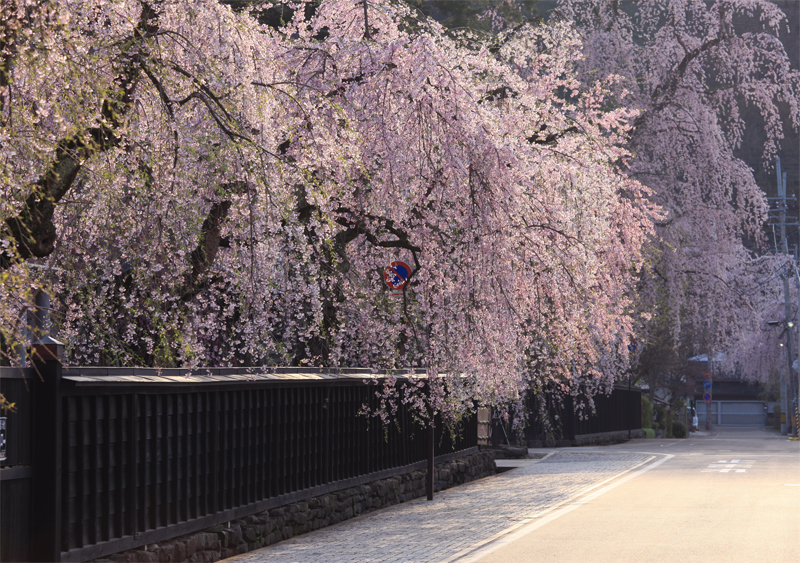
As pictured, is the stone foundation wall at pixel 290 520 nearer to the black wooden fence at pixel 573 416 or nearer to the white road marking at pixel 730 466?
the white road marking at pixel 730 466

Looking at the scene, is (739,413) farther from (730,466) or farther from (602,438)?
(730,466)

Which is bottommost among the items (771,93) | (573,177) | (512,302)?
(512,302)

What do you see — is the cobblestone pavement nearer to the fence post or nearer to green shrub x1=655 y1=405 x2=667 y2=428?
the fence post

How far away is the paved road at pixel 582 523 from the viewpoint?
10502mm

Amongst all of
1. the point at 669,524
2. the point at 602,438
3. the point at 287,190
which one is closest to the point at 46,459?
the point at 287,190

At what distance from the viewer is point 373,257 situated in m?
13.1

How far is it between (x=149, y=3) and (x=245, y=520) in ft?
17.8

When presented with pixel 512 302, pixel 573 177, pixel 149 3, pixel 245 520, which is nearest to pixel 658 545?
pixel 512 302

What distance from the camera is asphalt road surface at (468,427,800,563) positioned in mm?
10398

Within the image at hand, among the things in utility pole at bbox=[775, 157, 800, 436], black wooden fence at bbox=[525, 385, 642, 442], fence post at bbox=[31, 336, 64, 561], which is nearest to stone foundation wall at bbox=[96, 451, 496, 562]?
fence post at bbox=[31, 336, 64, 561]

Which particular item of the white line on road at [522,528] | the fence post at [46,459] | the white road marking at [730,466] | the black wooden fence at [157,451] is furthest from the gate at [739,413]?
the fence post at [46,459]

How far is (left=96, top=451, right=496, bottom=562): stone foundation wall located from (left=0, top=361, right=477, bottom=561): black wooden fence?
0.13 meters

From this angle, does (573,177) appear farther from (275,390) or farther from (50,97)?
(50,97)

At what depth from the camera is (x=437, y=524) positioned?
13.1 metres
